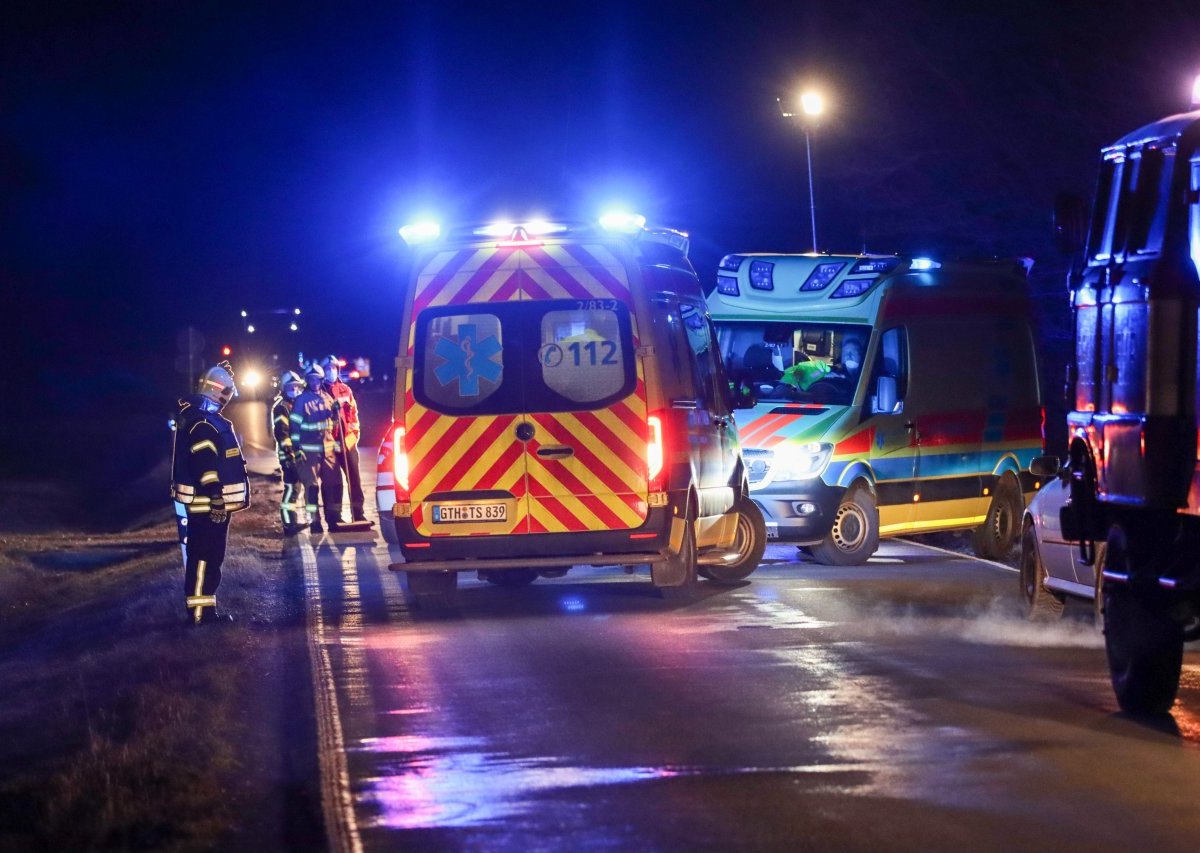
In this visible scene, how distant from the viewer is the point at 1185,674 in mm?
9539

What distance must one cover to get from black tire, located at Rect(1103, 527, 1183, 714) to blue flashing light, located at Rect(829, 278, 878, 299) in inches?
305

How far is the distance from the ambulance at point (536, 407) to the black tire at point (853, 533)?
3491mm

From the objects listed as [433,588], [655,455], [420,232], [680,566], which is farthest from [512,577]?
[420,232]

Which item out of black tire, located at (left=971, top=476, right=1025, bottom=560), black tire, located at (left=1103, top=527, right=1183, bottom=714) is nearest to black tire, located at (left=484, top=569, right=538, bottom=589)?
black tire, located at (left=971, top=476, right=1025, bottom=560)

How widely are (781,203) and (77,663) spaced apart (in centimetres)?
4597

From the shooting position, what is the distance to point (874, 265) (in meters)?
16.0

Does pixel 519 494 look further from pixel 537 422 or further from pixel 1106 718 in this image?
pixel 1106 718

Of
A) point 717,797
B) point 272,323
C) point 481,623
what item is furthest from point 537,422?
point 272,323

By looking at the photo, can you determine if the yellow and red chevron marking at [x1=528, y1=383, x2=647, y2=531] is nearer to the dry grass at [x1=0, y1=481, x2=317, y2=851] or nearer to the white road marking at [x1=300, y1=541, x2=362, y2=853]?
the white road marking at [x1=300, y1=541, x2=362, y2=853]

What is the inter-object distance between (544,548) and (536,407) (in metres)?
0.94

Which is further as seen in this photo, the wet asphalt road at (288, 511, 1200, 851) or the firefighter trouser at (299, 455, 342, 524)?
the firefighter trouser at (299, 455, 342, 524)

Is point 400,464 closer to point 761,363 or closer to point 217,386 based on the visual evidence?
point 217,386

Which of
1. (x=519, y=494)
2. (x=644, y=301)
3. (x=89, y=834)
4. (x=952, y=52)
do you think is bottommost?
(x=89, y=834)

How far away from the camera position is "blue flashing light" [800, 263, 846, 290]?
16109mm
